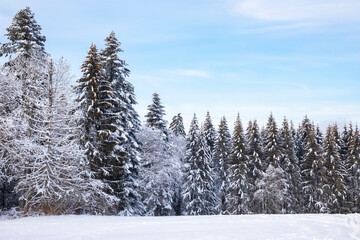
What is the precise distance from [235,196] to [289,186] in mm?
8783

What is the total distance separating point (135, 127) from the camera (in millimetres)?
26453

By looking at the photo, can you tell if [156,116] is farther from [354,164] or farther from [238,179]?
[354,164]

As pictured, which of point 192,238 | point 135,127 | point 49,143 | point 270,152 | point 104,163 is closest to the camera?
point 192,238

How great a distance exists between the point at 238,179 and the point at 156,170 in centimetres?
1801

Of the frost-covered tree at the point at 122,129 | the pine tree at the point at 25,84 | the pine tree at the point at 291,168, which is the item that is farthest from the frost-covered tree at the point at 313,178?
the pine tree at the point at 25,84

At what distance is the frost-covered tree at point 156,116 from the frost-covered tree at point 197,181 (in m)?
8.52

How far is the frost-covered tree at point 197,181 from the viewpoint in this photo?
39.9 meters

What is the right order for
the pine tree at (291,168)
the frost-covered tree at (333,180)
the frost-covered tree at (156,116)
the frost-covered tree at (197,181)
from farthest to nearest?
the pine tree at (291,168) < the frost-covered tree at (333,180) < the frost-covered tree at (197,181) < the frost-covered tree at (156,116)

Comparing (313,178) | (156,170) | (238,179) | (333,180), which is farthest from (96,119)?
(313,178)

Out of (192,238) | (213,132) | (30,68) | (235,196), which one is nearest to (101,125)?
(30,68)

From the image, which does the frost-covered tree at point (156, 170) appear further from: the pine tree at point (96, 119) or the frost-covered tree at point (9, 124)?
the frost-covered tree at point (9, 124)

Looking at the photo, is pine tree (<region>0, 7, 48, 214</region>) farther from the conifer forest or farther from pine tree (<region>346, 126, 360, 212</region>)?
pine tree (<region>346, 126, 360, 212</region>)

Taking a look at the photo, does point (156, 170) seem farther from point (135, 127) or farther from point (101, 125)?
point (101, 125)

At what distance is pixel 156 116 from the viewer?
1347 inches
